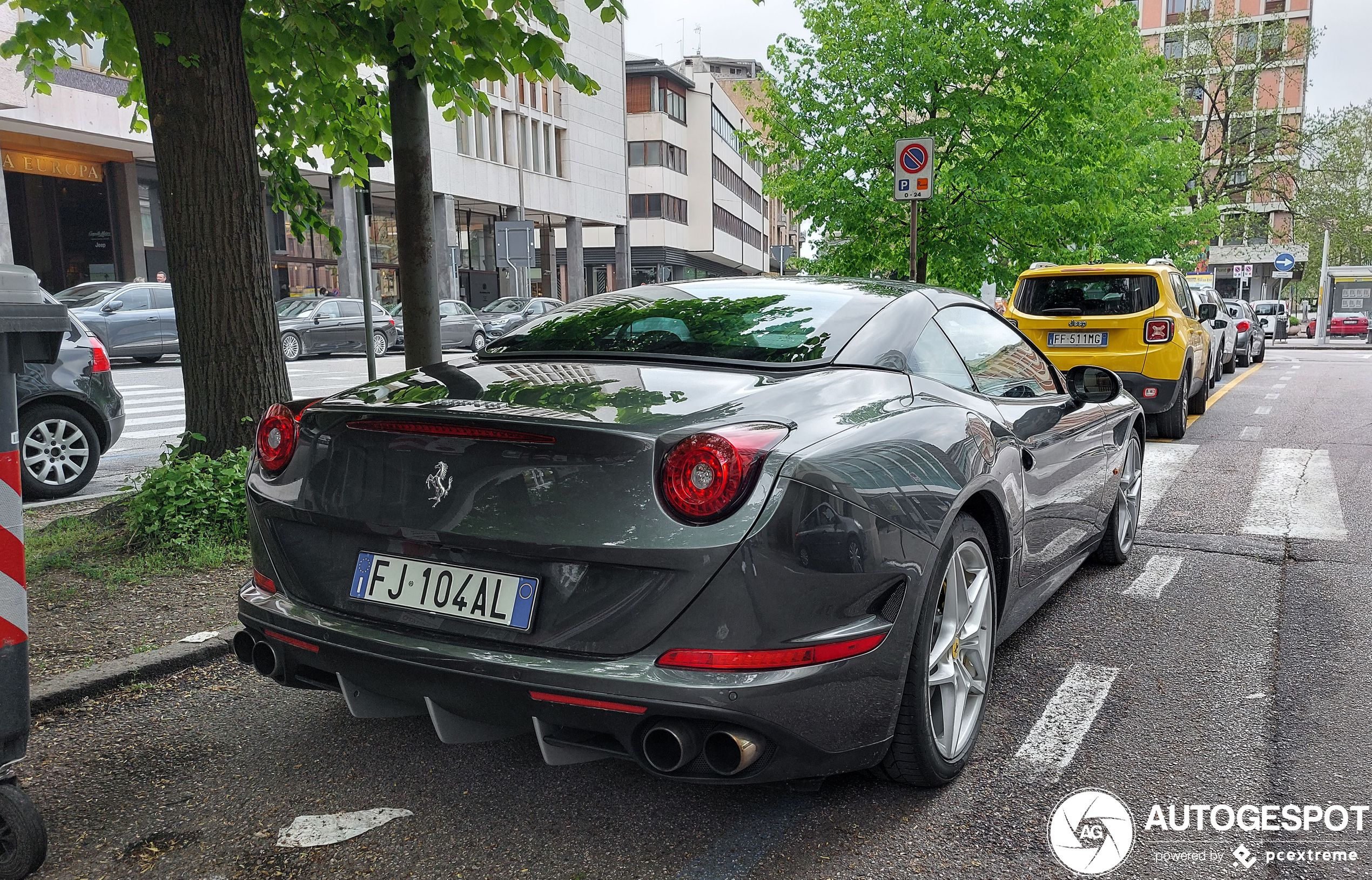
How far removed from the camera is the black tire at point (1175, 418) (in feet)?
33.7

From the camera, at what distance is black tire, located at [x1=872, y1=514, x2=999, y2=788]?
105 inches

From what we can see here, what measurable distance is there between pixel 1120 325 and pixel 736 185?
68.4 metres

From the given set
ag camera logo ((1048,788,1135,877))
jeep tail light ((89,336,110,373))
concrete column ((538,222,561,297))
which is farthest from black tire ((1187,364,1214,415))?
concrete column ((538,222,561,297))

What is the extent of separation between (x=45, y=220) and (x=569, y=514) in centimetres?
2990

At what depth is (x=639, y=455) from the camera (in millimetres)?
2348

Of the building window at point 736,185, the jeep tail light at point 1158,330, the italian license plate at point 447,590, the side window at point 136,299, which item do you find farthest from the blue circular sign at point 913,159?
the building window at point 736,185

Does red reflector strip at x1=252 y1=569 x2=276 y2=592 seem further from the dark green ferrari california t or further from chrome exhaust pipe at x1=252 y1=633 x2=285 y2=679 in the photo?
chrome exhaust pipe at x1=252 y1=633 x2=285 y2=679

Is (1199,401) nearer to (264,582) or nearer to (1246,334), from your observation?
(1246,334)

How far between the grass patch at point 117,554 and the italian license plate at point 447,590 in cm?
282

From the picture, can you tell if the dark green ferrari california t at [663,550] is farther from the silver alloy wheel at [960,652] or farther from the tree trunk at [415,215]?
the tree trunk at [415,215]

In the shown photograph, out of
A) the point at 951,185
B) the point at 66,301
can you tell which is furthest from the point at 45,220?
the point at 951,185

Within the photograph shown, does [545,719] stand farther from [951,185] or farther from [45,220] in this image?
[45,220]

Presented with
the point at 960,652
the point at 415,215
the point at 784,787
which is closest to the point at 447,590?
the point at 784,787

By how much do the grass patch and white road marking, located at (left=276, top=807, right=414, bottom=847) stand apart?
2.60 m
